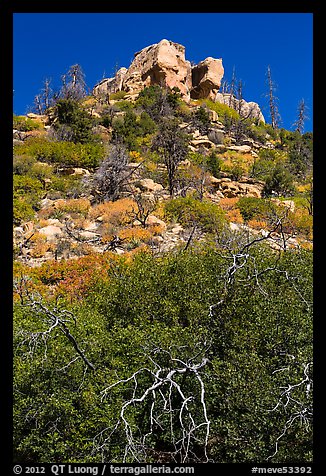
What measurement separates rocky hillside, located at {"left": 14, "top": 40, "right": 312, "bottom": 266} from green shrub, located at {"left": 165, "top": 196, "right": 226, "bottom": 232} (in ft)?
0.14

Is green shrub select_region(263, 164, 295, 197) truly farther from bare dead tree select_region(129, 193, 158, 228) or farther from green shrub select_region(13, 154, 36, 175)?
green shrub select_region(13, 154, 36, 175)

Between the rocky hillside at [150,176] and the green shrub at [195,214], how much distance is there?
0.14 ft

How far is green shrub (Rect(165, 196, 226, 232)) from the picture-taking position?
12700 mm

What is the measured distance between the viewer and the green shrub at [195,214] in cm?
1270

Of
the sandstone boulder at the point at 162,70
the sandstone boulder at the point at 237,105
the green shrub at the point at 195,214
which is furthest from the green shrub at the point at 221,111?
the green shrub at the point at 195,214

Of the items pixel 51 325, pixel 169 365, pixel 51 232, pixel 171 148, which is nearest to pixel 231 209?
pixel 171 148

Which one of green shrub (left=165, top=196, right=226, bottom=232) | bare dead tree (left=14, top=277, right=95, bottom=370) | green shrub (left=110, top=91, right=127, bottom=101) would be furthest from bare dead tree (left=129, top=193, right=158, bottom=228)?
green shrub (left=110, top=91, right=127, bottom=101)

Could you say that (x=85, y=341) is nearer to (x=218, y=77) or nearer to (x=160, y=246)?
(x=160, y=246)

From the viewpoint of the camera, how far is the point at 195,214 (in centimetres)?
1328

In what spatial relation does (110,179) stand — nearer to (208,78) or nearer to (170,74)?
(170,74)

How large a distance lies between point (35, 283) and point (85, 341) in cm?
426

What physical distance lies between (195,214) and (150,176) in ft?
16.3

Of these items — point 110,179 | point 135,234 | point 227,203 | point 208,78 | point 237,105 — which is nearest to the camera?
point 135,234
